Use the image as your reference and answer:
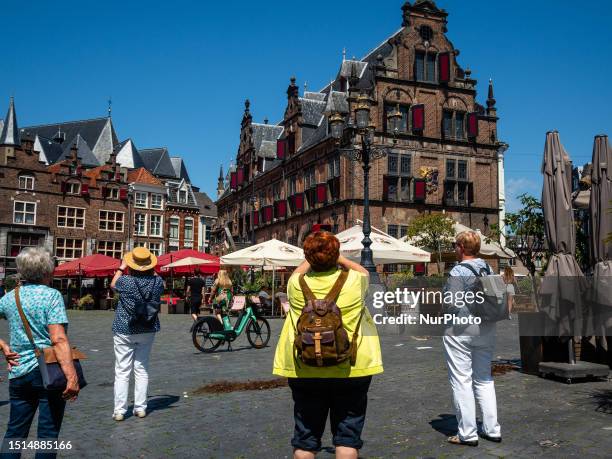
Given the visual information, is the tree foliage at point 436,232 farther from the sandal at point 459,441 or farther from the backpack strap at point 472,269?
the sandal at point 459,441

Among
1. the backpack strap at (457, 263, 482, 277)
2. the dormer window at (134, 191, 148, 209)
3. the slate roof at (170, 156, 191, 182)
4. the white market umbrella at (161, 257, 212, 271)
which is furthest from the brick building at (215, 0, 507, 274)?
the slate roof at (170, 156, 191, 182)

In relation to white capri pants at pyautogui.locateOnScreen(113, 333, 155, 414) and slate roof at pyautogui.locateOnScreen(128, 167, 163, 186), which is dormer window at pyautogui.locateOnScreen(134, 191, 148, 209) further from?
white capri pants at pyautogui.locateOnScreen(113, 333, 155, 414)

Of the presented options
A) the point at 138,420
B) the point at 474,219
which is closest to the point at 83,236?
the point at 474,219

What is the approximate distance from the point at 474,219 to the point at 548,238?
1096 inches

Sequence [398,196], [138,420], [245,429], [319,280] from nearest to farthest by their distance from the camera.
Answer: [319,280] → [245,429] → [138,420] → [398,196]

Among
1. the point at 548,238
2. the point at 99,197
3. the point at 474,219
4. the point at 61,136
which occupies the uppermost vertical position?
the point at 61,136

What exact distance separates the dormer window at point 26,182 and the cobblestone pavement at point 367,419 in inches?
1728

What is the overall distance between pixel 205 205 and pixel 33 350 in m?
78.8

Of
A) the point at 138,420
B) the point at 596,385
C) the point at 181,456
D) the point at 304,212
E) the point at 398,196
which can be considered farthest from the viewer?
the point at 304,212

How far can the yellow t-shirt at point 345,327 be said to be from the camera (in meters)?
3.20

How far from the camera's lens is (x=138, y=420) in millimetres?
5676

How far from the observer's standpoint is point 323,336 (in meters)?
3.10

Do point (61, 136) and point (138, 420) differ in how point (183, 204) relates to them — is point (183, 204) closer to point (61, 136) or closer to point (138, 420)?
point (61, 136)

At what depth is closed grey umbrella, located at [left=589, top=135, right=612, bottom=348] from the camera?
741cm
